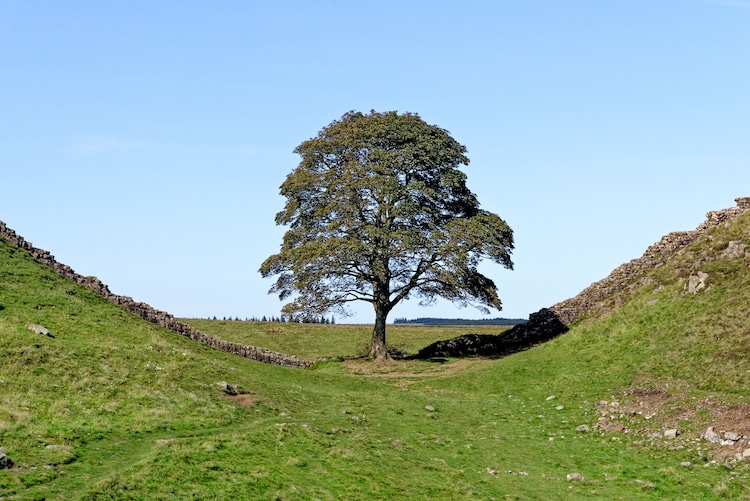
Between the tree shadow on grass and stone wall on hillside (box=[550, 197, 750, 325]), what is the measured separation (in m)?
1.17

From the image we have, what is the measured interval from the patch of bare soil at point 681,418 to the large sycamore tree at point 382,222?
63.5 feet

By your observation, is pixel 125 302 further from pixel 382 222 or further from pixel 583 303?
pixel 583 303

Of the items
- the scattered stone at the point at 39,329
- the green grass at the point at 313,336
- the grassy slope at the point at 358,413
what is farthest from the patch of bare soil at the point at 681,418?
the green grass at the point at 313,336

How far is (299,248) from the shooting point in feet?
181

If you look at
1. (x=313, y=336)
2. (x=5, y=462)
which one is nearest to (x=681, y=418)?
(x=5, y=462)

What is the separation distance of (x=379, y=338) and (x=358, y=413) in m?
22.9

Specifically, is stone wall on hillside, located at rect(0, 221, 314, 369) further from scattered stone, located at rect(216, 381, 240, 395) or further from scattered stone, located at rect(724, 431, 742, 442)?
scattered stone, located at rect(724, 431, 742, 442)

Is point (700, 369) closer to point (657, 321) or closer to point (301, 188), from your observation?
point (657, 321)

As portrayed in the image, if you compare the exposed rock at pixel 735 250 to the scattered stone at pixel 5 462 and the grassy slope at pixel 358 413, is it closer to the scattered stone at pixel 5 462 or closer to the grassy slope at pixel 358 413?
the grassy slope at pixel 358 413

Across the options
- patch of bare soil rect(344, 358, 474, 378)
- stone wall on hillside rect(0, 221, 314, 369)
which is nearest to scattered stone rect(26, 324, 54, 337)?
stone wall on hillside rect(0, 221, 314, 369)

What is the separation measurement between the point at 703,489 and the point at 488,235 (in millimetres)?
30494

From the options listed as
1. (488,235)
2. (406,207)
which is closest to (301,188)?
(406,207)

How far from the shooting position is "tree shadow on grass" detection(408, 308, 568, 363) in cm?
5662

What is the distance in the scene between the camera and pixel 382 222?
56.5m
